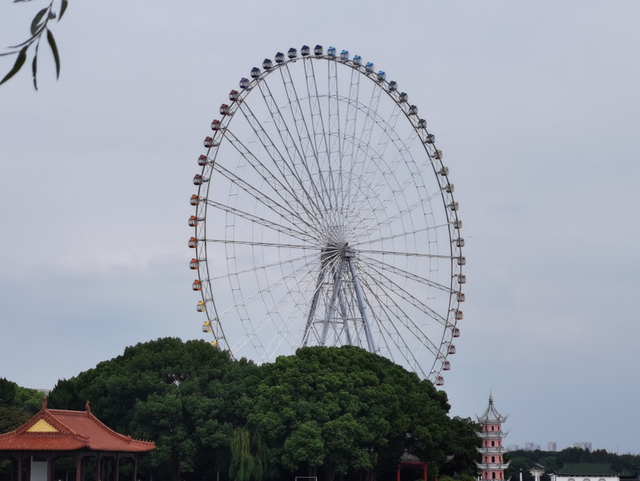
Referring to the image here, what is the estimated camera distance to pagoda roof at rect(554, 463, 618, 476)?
12437 centimetres

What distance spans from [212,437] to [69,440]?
15529mm

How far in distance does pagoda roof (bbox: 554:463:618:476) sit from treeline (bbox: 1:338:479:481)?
187 ft

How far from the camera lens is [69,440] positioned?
51.0 metres

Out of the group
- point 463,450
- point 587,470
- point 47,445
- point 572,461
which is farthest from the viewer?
point 572,461

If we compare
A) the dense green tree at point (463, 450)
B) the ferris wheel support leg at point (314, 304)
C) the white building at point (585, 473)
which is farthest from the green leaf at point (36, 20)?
the white building at point (585, 473)

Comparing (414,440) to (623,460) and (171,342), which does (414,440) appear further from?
(623,460)

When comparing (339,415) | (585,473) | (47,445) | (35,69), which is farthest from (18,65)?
(585,473)

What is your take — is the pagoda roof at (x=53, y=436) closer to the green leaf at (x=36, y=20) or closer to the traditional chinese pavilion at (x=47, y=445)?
the traditional chinese pavilion at (x=47, y=445)

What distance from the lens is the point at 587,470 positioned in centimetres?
12531

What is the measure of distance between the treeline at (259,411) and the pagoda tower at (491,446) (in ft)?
32.4

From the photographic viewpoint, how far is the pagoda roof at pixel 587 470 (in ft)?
408

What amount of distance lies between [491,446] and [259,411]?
25123mm

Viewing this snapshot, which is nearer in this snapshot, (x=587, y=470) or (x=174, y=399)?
(x=174, y=399)

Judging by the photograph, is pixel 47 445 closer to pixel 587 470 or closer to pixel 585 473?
pixel 585 473
